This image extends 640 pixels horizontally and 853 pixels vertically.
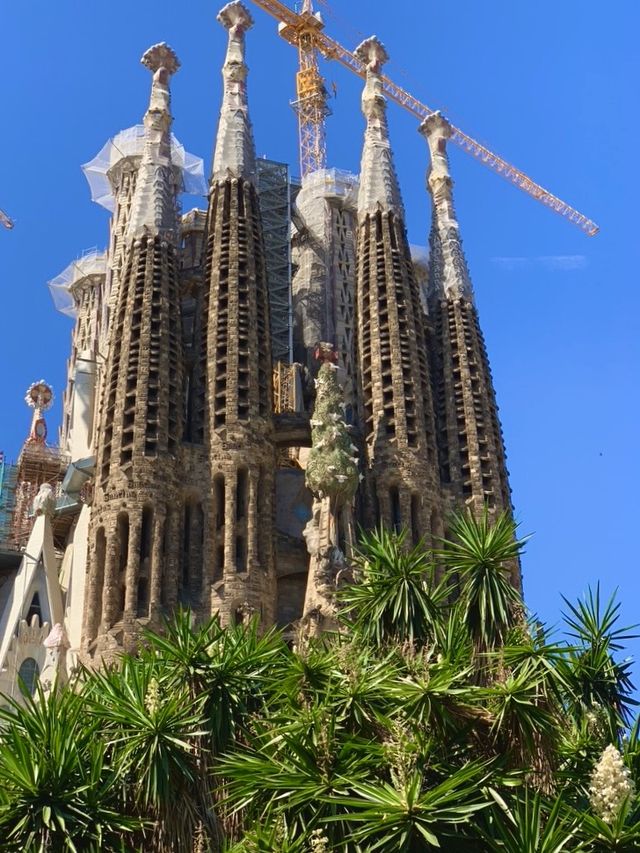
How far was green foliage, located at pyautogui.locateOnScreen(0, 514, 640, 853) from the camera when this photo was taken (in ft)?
52.9

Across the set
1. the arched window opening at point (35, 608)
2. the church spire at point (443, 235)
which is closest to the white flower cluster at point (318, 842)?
the arched window opening at point (35, 608)

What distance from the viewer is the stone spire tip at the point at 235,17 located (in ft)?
155

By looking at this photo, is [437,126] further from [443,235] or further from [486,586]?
[486,586]

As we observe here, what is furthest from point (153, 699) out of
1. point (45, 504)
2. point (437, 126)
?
point (437, 126)

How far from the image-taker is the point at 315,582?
113 ft

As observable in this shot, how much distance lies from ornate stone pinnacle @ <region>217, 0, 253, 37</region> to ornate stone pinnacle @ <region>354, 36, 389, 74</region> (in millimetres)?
5063

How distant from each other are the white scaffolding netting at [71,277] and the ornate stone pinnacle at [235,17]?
1202cm

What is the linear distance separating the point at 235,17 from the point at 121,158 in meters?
9.04

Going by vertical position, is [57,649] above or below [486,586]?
above

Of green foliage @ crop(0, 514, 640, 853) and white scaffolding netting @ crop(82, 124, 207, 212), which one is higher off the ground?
white scaffolding netting @ crop(82, 124, 207, 212)

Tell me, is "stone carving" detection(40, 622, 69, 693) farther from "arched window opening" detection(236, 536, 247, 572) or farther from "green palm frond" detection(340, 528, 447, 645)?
"green palm frond" detection(340, 528, 447, 645)

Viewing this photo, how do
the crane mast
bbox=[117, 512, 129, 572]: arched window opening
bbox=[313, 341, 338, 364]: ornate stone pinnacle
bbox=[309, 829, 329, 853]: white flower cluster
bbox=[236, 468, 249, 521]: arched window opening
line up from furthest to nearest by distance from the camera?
the crane mast → bbox=[313, 341, 338, 364]: ornate stone pinnacle → bbox=[236, 468, 249, 521]: arched window opening → bbox=[117, 512, 129, 572]: arched window opening → bbox=[309, 829, 329, 853]: white flower cluster

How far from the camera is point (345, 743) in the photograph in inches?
673

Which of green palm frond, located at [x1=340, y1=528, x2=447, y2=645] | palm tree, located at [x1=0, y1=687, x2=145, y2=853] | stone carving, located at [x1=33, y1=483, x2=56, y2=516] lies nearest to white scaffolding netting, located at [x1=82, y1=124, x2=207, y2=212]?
stone carving, located at [x1=33, y1=483, x2=56, y2=516]
